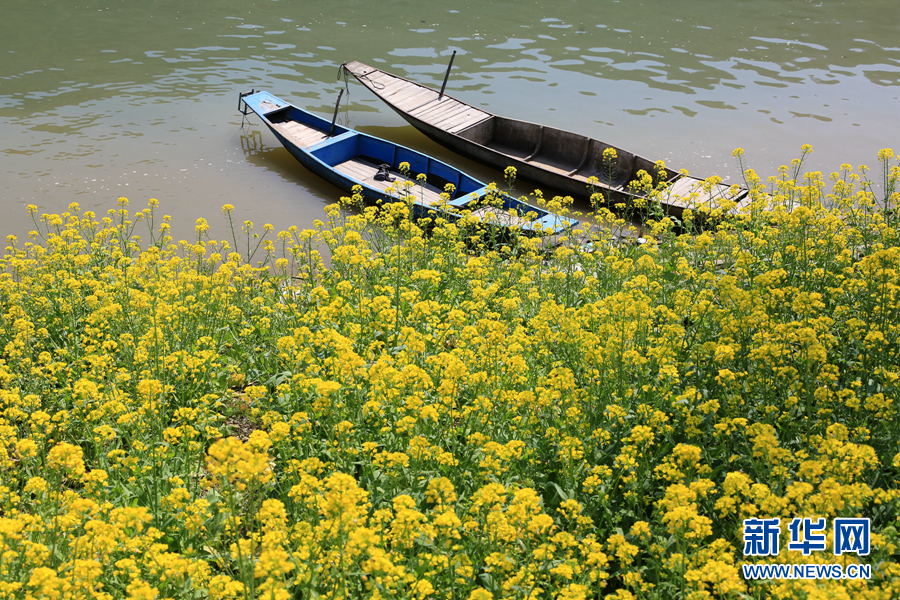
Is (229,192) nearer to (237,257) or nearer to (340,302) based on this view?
(237,257)

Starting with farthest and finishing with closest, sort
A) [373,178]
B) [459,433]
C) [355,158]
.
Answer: [355,158] → [373,178] → [459,433]

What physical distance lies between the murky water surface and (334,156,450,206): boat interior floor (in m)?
0.65

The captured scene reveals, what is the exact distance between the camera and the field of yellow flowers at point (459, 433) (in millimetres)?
3311

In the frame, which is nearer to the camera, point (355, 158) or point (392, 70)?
point (355, 158)

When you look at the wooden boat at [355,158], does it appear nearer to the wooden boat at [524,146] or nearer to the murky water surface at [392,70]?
the murky water surface at [392,70]

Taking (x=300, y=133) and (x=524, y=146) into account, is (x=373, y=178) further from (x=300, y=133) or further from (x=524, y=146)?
(x=524, y=146)

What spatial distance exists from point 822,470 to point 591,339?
1.84m

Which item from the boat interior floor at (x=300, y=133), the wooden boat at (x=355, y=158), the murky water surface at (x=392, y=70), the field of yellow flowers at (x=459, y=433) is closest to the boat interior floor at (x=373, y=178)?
the wooden boat at (x=355, y=158)

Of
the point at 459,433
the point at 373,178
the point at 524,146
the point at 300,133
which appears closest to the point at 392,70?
the point at 300,133

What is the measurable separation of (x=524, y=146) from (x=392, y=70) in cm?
636

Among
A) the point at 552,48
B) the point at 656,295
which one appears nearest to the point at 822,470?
the point at 656,295

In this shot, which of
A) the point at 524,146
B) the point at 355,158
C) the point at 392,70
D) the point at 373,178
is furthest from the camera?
the point at 392,70

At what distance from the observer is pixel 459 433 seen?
4809mm

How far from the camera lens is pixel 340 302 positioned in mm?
5945
